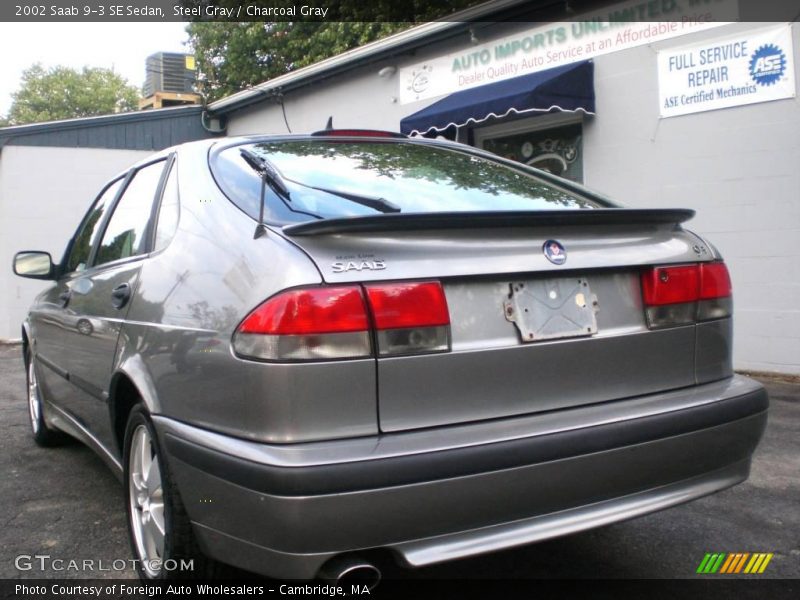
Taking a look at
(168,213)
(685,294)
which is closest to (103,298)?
(168,213)

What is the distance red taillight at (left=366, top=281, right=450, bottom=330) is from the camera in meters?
2.06

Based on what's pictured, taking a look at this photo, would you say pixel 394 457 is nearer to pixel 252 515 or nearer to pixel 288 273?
pixel 252 515

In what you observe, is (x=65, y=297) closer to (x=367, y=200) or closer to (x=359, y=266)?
(x=367, y=200)

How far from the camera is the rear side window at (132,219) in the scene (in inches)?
124

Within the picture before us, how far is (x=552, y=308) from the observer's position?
230 cm

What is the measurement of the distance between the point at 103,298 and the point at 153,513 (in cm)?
99

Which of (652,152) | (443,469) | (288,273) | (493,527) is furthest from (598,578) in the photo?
(652,152)

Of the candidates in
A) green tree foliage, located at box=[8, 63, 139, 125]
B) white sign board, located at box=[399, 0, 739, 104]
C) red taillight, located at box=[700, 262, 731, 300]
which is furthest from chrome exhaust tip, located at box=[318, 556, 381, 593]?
green tree foliage, located at box=[8, 63, 139, 125]

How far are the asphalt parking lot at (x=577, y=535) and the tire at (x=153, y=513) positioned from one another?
0.33m

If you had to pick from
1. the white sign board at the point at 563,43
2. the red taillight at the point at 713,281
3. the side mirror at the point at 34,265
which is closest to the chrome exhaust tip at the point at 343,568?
the red taillight at the point at 713,281

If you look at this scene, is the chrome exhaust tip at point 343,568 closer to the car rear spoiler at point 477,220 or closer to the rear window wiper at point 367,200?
the car rear spoiler at point 477,220

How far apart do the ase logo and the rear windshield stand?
416 cm

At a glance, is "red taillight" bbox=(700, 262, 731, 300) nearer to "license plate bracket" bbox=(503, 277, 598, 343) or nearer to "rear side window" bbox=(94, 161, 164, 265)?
"license plate bracket" bbox=(503, 277, 598, 343)

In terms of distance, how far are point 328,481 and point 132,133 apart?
12.0m
